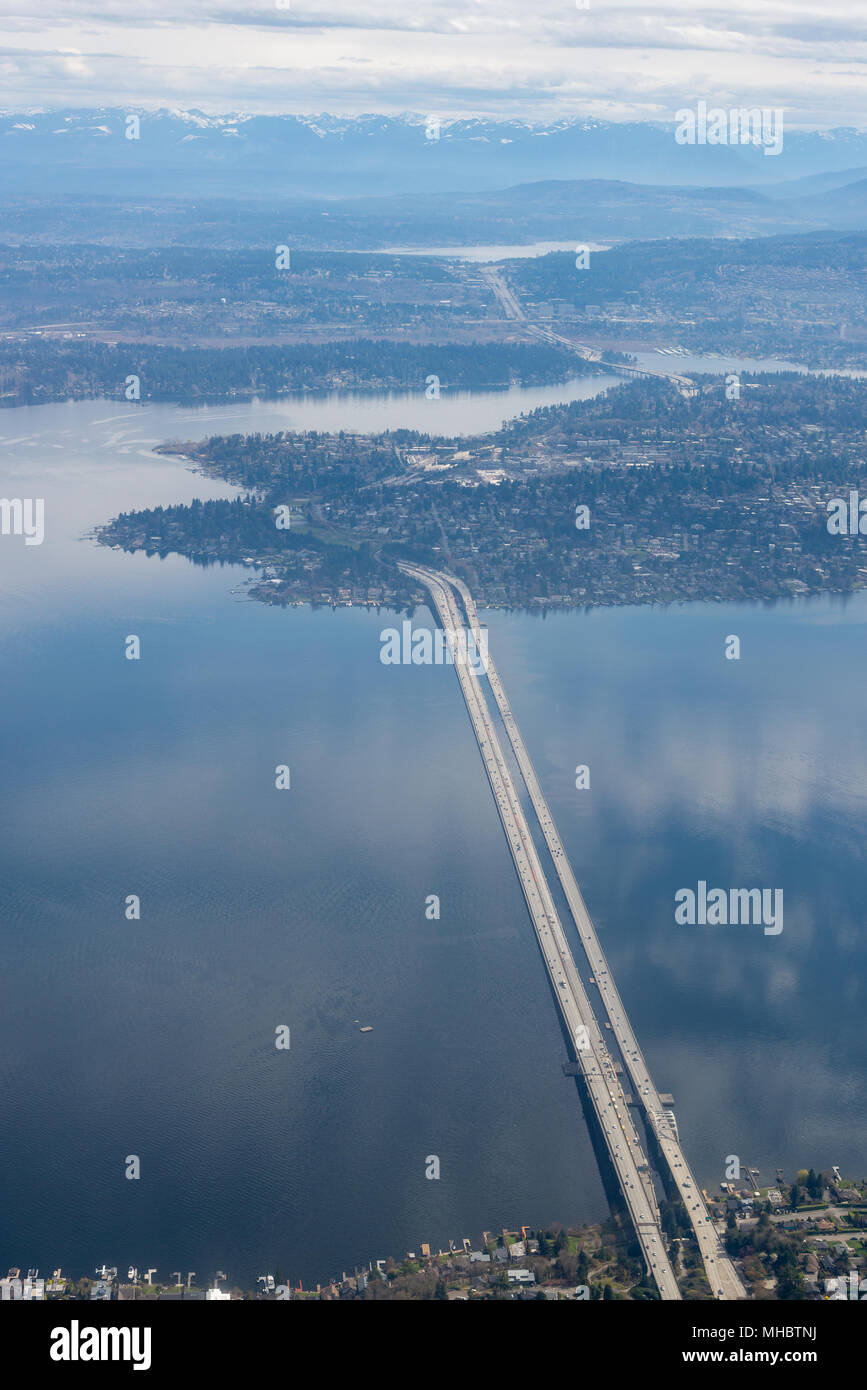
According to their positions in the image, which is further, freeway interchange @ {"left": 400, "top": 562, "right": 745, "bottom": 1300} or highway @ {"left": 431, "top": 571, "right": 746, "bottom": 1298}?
freeway interchange @ {"left": 400, "top": 562, "right": 745, "bottom": 1300}

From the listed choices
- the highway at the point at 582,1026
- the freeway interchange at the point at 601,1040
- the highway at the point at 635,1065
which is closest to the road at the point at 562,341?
the highway at the point at 582,1026

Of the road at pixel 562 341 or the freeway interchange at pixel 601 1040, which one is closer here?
the freeway interchange at pixel 601 1040

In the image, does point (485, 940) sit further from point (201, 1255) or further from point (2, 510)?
point (2, 510)

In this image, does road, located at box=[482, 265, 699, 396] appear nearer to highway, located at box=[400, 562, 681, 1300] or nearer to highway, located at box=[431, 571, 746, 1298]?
highway, located at box=[400, 562, 681, 1300]

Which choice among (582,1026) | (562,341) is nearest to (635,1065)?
(582,1026)

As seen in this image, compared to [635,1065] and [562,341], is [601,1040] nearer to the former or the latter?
[635,1065]

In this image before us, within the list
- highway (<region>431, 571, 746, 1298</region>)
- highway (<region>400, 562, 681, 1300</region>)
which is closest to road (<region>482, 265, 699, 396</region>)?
highway (<region>400, 562, 681, 1300</region>)

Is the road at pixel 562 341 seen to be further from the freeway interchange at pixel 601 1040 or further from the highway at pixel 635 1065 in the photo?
Answer: the highway at pixel 635 1065
